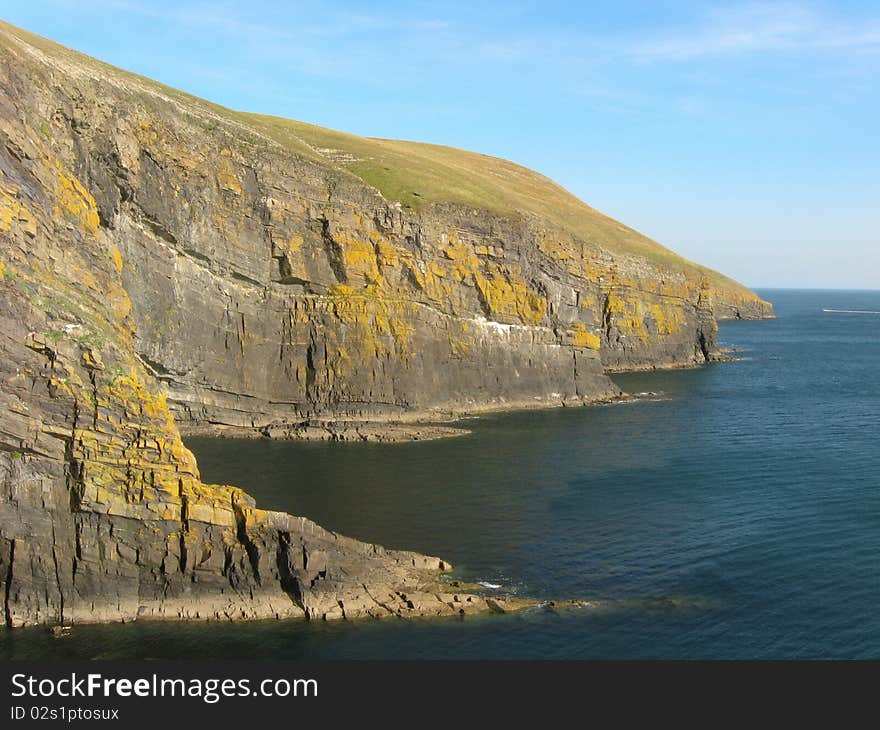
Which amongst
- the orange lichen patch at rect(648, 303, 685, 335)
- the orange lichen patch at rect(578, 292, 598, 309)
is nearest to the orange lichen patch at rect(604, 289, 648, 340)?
the orange lichen patch at rect(648, 303, 685, 335)

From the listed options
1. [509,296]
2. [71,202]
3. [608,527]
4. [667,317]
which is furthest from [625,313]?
[71,202]

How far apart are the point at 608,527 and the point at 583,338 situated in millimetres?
50900

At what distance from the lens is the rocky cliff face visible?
114 ft

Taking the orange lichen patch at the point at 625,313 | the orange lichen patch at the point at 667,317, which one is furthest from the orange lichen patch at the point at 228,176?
the orange lichen patch at the point at 667,317

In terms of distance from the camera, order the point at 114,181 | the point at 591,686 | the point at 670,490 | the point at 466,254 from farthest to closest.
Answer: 1. the point at 466,254
2. the point at 114,181
3. the point at 670,490
4. the point at 591,686

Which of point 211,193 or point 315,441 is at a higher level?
point 211,193

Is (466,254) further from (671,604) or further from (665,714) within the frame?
(665,714)

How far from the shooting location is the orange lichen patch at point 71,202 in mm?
43722

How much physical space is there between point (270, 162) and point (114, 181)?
1640 cm

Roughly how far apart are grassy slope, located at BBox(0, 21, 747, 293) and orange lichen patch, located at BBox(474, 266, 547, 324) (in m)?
8.77

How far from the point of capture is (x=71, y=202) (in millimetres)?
A: 45625

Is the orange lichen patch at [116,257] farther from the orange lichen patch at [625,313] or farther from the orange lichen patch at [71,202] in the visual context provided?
the orange lichen patch at [625,313]

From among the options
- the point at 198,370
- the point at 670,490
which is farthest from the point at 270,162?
the point at 670,490

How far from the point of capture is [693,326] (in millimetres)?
131750
